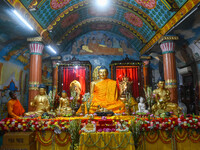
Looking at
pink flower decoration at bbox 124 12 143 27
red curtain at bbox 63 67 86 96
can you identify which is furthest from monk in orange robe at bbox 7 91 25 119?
pink flower decoration at bbox 124 12 143 27

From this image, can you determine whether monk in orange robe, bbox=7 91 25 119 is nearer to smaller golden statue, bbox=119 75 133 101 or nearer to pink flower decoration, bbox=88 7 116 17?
pink flower decoration, bbox=88 7 116 17

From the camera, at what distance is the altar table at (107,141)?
379 cm

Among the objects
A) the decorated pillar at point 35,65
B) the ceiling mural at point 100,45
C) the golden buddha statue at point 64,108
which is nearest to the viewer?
the golden buddha statue at point 64,108

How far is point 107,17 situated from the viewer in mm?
10578

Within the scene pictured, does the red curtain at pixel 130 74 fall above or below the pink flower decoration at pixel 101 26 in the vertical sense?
below

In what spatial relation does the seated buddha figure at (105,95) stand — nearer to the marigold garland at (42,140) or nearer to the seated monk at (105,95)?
the seated monk at (105,95)

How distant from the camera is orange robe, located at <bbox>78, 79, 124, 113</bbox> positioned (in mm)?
6529

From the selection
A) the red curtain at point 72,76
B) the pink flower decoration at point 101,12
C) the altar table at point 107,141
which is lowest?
the altar table at point 107,141

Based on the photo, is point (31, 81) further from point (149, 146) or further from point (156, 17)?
point (156, 17)

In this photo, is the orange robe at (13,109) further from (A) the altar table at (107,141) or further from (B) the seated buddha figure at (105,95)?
(A) the altar table at (107,141)

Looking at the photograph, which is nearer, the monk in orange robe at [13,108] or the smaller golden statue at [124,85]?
the monk in orange robe at [13,108]

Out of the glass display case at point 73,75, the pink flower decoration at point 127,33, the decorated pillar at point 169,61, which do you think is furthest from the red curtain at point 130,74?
the decorated pillar at point 169,61

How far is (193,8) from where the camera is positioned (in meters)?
5.68

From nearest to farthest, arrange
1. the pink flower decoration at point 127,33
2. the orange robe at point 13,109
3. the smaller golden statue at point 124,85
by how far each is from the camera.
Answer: the orange robe at point 13,109
the smaller golden statue at point 124,85
the pink flower decoration at point 127,33
